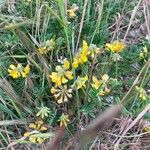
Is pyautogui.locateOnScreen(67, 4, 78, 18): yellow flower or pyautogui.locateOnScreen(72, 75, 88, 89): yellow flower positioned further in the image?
pyautogui.locateOnScreen(67, 4, 78, 18): yellow flower

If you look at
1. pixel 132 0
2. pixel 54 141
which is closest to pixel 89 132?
pixel 54 141

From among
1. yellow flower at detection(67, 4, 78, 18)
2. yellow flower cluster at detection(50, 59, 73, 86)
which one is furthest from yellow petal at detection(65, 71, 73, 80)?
yellow flower at detection(67, 4, 78, 18)

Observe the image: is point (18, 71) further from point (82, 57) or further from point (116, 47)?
point (116, 47)

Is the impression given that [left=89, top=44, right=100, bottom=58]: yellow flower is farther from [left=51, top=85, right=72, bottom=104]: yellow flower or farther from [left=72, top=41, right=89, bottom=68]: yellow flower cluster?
[left=51, top=85, right=72, bottom=104]: yellow flower

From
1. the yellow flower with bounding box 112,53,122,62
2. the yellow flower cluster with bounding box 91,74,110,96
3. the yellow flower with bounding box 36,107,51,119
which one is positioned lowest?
the yellow flower with bounding box 36,107,51,119

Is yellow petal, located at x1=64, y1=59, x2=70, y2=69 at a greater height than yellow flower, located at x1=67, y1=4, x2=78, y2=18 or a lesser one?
lesser

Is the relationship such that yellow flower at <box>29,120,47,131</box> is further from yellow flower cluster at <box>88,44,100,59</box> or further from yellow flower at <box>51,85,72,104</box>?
yellow flower cluster at <box>88,44,100,59</box>
